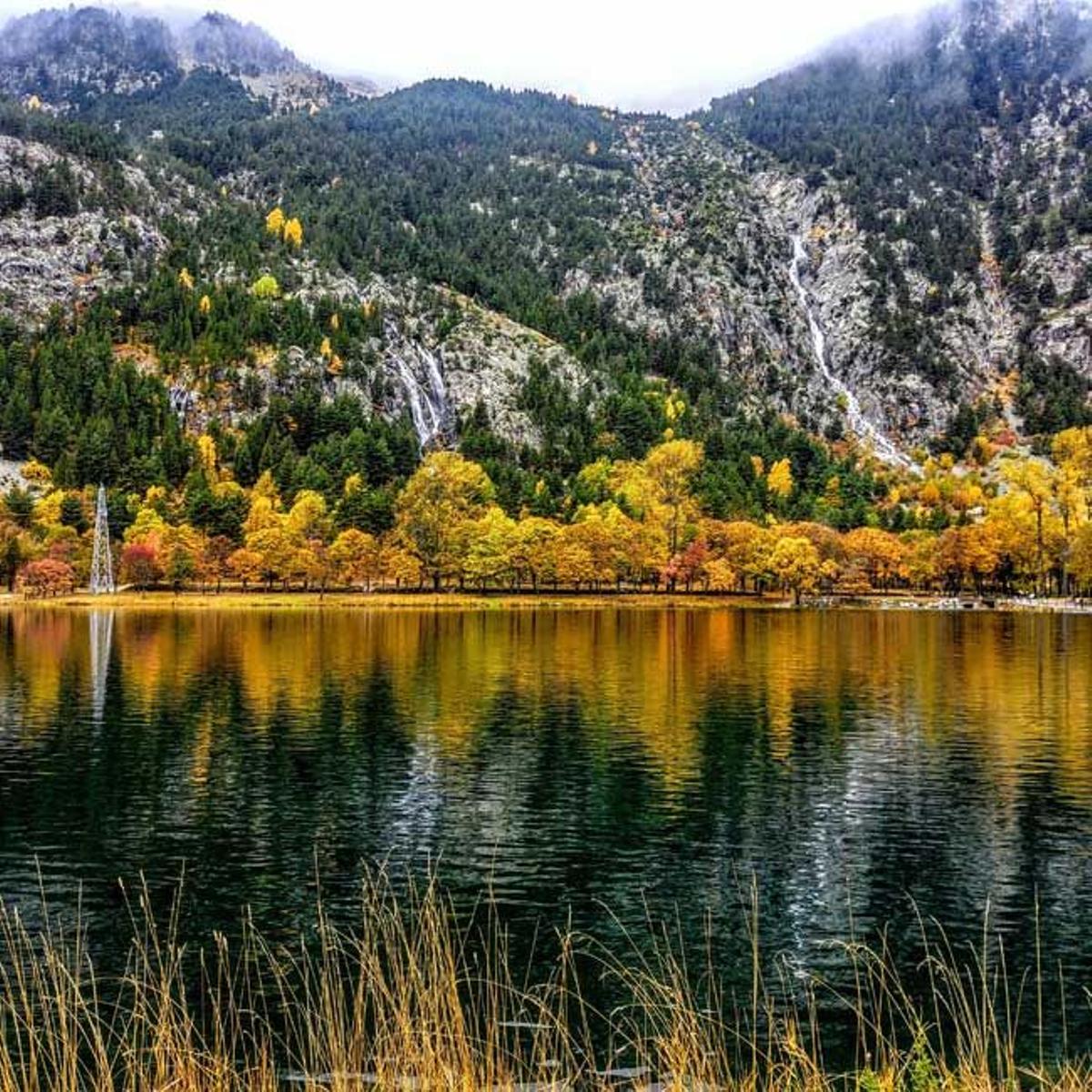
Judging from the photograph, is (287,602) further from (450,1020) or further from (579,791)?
(450,1020)

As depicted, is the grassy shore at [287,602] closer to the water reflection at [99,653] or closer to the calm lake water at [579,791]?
the water reflection at [99,653]

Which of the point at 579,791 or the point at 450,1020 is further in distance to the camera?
the point at 579,791

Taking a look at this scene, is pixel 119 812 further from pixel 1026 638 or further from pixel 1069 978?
pixel 1026 638

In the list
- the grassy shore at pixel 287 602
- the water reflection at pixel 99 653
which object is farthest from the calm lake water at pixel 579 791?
the grassy shore at pixel 287 602

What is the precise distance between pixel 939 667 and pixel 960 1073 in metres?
88.4

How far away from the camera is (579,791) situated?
50.7 metres

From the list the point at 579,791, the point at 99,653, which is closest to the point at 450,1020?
the point at 579,791

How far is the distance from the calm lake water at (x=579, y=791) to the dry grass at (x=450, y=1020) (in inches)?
76.0

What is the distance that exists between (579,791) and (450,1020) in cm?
2869

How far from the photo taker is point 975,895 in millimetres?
36500

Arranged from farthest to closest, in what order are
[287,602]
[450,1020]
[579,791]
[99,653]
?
[287,602], [99,653], [579,791], [450,1020]

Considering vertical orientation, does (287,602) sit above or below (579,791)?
above

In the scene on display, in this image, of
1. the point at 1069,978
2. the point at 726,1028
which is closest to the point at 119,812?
the point at 726,1028

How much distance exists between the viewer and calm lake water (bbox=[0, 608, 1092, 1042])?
35281 millimetres
